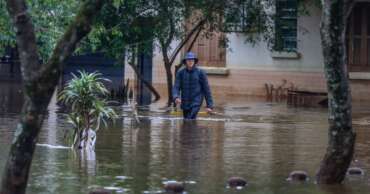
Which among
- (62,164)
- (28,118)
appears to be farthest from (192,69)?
(28,118)

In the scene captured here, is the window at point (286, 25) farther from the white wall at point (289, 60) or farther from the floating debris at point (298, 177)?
the floating debris at point (298, 177)

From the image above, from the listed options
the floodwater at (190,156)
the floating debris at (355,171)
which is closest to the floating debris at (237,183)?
the floodwater at (190,156)

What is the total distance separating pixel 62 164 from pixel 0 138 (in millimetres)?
3683

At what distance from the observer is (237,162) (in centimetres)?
1233

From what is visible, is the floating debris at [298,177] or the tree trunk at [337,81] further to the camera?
the floating debris at [298,177]

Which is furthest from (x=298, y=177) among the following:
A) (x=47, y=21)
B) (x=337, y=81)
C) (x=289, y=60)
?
(x=289, y=60)

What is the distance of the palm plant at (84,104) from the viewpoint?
13.1 m

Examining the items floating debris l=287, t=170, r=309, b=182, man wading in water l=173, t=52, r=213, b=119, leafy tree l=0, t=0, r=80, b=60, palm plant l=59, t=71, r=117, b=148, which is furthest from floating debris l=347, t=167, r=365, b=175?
leafy tree l=0, t=0, r=80, b=60

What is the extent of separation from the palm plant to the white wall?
16.8 metres

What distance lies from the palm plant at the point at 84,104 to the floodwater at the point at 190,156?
1.07ft

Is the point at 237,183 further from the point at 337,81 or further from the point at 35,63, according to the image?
the point at 35,63

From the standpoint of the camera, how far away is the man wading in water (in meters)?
18.0

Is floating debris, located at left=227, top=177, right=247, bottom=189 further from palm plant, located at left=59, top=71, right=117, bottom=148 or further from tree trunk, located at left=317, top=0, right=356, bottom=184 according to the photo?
palm plant, located at left=59, top=71, right=117, bottom=148

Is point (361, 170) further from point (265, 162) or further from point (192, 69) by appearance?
point (192, 69)
